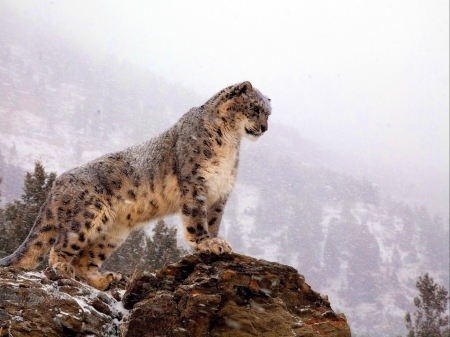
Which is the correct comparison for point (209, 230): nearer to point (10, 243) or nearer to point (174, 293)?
point (174, 293)

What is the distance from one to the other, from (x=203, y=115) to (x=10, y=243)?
15059mm

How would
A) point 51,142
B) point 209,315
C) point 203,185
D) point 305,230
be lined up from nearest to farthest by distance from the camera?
point 209,315 → point 203,185 → point 51,142 → point 305,230

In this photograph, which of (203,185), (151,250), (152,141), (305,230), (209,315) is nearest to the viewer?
(209,315)

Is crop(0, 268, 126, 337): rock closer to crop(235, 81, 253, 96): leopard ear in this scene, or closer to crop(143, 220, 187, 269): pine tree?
crop(235, 81, 253, 96): leopard ear

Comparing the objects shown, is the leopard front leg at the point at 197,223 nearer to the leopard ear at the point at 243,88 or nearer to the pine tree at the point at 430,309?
the leopard ear at the point at 243,88

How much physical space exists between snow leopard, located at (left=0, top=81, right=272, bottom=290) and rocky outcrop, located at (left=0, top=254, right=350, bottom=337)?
95 cm

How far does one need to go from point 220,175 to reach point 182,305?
2.41m

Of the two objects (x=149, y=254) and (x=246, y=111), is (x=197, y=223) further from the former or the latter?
(x=149, y=254)

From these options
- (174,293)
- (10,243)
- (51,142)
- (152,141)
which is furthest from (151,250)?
(51,142)

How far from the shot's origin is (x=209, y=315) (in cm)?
500

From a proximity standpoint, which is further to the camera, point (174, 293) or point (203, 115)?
point (203, 115)

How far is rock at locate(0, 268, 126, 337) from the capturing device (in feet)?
15.4

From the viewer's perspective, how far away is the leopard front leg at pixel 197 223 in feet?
20.1

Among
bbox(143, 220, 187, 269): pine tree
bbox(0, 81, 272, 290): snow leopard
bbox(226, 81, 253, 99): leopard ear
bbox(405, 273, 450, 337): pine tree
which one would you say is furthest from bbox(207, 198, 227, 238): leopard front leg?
bbox(405, 273, 450, 337): pine tree
